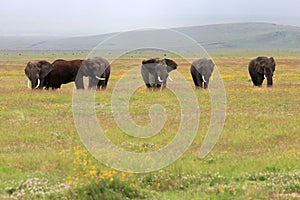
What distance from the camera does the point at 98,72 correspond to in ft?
108

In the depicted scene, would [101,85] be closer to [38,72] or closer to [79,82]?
[79,82]

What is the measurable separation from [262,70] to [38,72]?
44.7 feet

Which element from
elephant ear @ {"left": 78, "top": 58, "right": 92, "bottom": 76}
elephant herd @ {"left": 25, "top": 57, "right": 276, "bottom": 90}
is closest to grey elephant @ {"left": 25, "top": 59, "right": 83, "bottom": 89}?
elephant herd @ {"left": 25, "top": 57, "right": 276, "bottom": 90}

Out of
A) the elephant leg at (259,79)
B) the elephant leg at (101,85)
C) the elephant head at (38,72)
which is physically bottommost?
the elephant leg at (101,85)

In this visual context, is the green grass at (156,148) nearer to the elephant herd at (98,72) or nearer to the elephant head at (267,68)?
the elephant herd at (98,72)

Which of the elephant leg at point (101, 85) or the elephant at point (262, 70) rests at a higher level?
the elephant at point (262, 70)

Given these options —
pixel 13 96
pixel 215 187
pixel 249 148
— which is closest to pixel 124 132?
pixel 249 148

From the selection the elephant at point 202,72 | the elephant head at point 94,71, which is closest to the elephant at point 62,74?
the elephant head at point 94,71

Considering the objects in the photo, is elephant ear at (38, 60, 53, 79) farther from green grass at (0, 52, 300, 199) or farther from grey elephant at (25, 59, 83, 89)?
green grass at (0, 52, 300, 199)

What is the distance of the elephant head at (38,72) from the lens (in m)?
30.8

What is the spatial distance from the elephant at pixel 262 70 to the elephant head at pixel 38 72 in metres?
12.7

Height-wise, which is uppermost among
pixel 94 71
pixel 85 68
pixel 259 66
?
pixel 259 66

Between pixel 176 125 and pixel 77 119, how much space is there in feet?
11.9

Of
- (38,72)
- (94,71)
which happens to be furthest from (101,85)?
(38,72)
